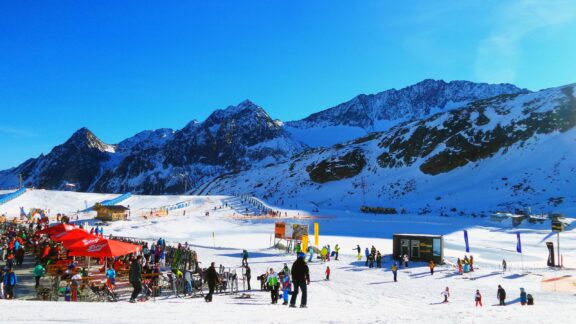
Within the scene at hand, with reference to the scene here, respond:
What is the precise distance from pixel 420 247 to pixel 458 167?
61.5 metres

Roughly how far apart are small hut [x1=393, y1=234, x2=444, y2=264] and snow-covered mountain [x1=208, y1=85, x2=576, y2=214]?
37731 mm

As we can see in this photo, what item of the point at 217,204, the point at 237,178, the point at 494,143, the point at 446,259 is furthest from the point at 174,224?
the point at 237,178

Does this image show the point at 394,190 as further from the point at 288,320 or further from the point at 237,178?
the point at 288,320

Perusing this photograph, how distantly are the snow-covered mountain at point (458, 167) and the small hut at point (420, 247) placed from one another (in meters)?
37.7

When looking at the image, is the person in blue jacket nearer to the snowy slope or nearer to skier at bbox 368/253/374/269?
the snowy slope

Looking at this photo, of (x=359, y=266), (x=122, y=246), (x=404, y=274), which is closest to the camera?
(x=122, y=246)

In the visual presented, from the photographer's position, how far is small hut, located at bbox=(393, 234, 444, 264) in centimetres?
3008

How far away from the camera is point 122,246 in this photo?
628 inches

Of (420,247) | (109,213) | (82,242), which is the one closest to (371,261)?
(420,247)

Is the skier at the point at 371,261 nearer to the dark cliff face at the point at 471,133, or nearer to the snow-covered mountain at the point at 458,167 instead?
the snow-covered mountain at the point at 458,167

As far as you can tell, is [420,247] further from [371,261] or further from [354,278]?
[354,278]

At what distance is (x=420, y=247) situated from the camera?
3078cm

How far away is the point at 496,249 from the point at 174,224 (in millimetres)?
35555

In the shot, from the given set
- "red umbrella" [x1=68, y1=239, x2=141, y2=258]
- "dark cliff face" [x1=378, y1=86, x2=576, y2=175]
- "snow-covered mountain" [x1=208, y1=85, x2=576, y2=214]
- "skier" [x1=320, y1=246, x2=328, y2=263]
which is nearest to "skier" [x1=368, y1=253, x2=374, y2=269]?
"skier" [x1=320, y1=246, x2=328, y2=263]
